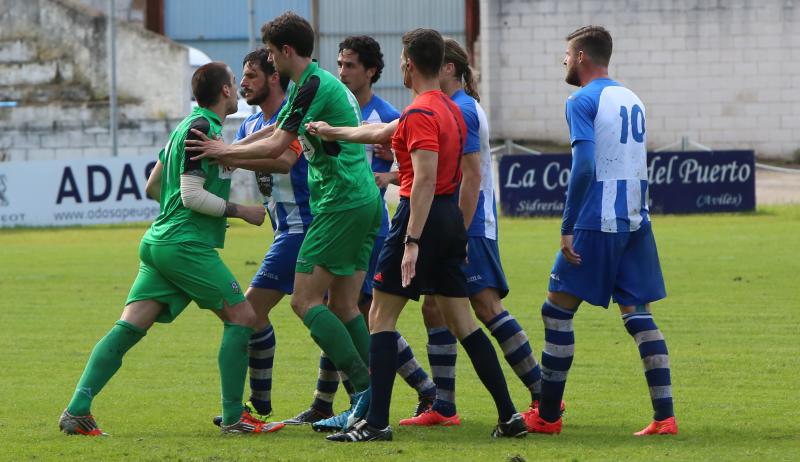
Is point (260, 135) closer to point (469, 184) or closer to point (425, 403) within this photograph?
point (469, 184)

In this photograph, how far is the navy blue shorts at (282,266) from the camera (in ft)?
24.4

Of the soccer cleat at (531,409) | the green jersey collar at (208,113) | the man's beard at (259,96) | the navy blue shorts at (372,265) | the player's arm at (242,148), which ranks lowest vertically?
the soccer cleat at (531,409)

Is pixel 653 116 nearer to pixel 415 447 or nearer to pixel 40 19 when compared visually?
pixel 40 19

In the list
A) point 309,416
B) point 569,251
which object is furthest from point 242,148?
point 569,251

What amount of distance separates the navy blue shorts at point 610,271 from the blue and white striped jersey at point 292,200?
139cm

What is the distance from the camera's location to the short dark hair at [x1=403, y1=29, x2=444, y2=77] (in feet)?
21.4

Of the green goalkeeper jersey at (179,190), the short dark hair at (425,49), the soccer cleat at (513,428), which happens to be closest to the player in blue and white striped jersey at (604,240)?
the soccer cleat at (513,428)

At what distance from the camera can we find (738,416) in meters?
7.40

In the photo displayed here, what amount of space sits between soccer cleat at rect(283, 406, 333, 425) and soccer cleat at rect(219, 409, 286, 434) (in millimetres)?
268

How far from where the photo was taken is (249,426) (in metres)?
6.98

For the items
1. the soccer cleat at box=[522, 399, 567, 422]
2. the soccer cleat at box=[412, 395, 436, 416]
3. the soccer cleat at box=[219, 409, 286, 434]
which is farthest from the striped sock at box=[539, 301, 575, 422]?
the soccer cleat at box=[219, 409, 286, 434]

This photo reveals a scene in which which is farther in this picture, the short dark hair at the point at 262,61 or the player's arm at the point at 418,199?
the short dark hair at the point at 262,61

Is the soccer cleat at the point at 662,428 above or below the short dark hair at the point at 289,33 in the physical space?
below

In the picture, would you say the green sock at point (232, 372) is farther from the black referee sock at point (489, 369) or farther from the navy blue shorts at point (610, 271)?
the navy blue shorts at point (610, 271)
